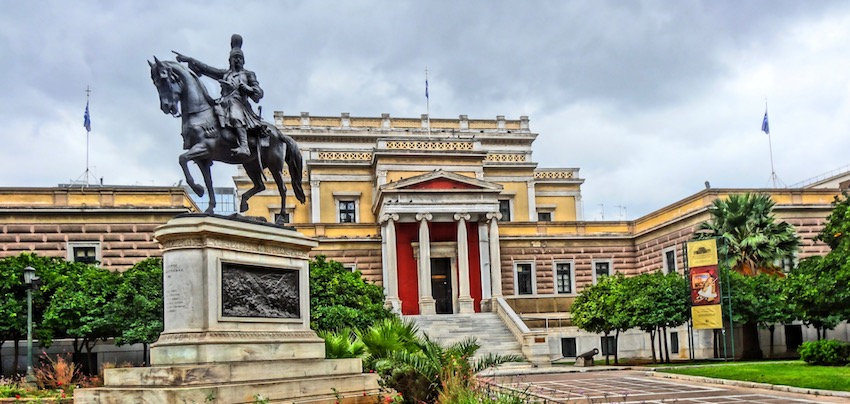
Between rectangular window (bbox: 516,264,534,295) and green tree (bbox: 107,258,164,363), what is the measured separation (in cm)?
2212

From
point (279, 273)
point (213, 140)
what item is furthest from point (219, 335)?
point (213, 140)

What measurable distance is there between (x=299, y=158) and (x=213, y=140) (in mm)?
2476

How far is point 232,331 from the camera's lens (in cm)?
1176

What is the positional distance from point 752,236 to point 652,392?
17201 millimetres

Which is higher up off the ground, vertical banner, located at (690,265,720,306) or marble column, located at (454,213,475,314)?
marble column, located at (454,213,475,314)

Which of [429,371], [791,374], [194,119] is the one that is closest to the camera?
[429,371]

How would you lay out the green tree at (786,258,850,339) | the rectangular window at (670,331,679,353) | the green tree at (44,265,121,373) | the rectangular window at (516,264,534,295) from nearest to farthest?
the green tree at (786,258,850,339), the green tree at (44,265,121,373), the rectangular window at (670,331,679,353), the rectangular window at (516,264,534,295)

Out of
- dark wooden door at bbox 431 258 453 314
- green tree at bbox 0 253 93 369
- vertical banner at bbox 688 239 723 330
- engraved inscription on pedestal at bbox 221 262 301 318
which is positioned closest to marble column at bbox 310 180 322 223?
dark wooden door at bbox 431 258 453 314

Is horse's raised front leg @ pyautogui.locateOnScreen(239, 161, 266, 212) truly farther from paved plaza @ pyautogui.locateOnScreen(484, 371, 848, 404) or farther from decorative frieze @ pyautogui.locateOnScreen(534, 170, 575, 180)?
decorative frieze @ pyautogui.locateOnScreen(534, 170, 575, 180)

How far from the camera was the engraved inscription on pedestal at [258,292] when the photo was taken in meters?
11.9

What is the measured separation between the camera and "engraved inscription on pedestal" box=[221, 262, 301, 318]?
11930 mm

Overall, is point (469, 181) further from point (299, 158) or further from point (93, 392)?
point (93, 392)

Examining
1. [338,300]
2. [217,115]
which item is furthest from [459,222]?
[217,115]

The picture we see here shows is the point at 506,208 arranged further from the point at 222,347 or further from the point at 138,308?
the point at 222,347
